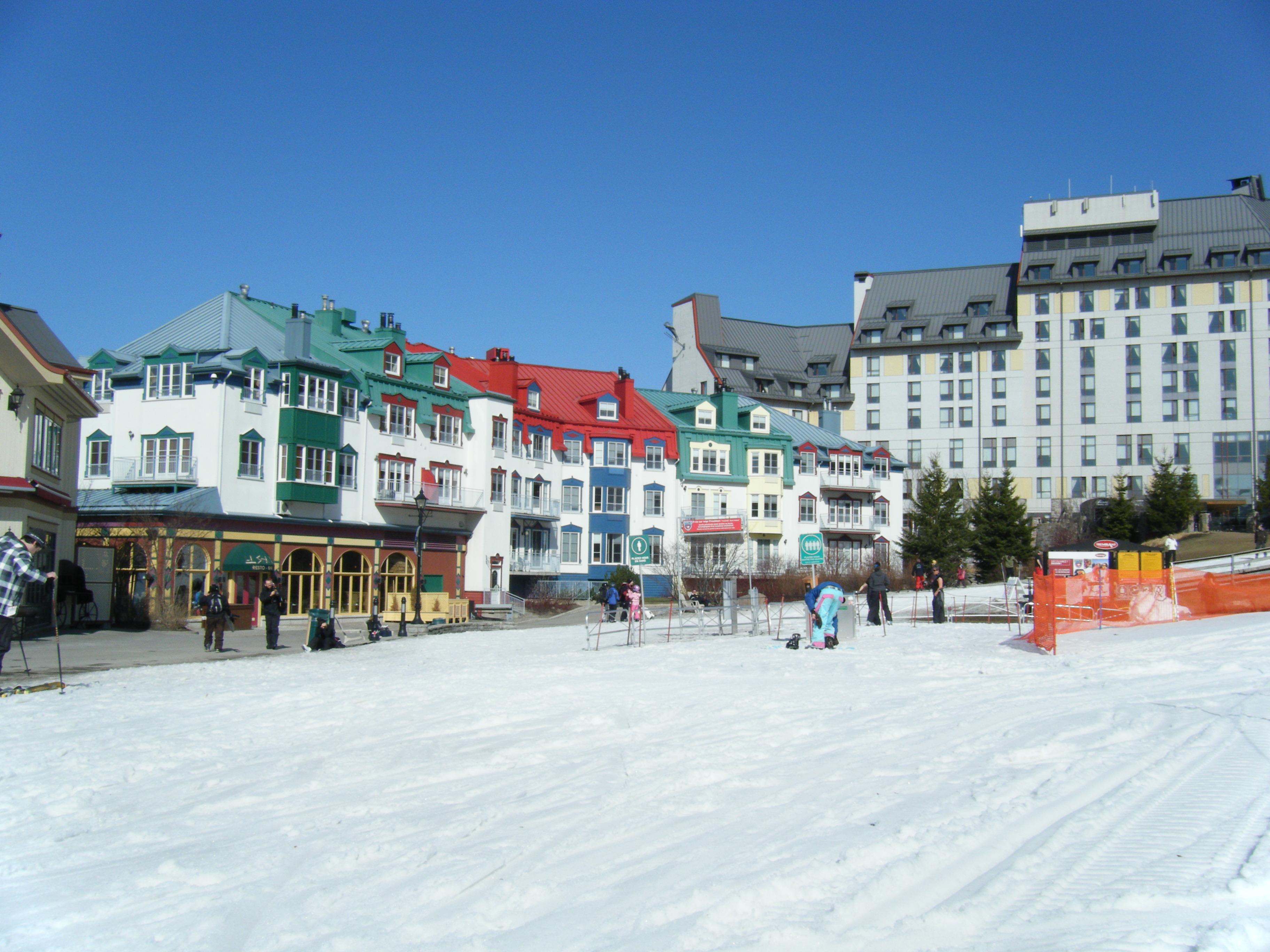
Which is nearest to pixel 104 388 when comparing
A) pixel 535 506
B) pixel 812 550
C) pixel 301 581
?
pixel 301 581

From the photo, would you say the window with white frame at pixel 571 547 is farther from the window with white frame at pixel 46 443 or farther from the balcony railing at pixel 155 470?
the window with white frame at pixel 46 443

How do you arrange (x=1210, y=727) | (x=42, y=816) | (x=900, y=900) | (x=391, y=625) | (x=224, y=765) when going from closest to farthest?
(x=900, y=900) → (x=42, y=816) → (x=224, y=765) → (x=1210, y=727) → (x=391, y=625)

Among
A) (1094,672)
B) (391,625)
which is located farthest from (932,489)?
(1094,672)

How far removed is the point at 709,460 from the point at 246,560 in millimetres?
30452

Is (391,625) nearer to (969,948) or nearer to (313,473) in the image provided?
(313,473)

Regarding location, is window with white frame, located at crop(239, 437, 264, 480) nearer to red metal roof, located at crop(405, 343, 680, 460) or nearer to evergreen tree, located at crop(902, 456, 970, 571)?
red metal roof, located at crop(405, 343, 680, 460)

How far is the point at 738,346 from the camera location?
88.4 metres

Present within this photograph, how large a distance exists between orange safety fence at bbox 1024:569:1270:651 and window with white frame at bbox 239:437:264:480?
29.4 meters

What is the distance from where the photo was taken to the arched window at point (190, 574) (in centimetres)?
3894

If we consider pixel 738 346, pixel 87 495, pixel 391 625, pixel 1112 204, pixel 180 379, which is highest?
pixel 1112 204

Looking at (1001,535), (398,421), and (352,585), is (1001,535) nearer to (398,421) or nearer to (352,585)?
(398,421)

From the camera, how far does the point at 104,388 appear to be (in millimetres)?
42812

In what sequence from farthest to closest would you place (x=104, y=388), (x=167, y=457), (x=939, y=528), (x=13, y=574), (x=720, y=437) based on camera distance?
(x=720, y=437) → (x=939, y=528) → (x=104, y=388) → (x=167, y=457) → (x=13, y=574)

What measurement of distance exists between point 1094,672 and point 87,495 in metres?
37.0
